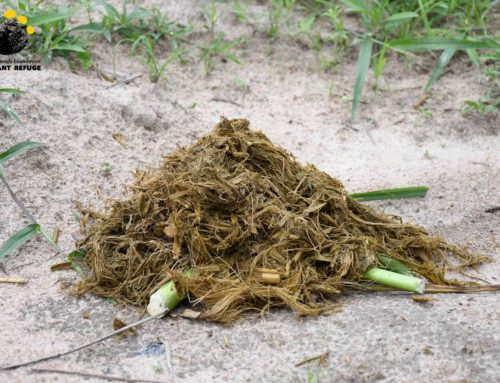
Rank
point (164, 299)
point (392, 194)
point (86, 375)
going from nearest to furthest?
point (86, 375) → point (164, 299) → point (392, 194)

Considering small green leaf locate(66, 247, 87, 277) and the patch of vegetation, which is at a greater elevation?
the patch of vegetation

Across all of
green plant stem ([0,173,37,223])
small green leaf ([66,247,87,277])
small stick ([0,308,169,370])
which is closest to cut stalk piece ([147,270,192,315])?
small stick ([0,308,169,370])

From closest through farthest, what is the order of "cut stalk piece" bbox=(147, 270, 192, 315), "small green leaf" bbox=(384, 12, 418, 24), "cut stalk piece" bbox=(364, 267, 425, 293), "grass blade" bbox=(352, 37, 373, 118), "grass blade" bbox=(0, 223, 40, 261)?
"cut stalk piece" bbox=(147, 270, 192, 315)
"cut stalk piece" bbox=(364, 267, 425, 293)
"grass blade" bbox=(0, 223, 40, 261)
"grass blade" bbox=(352, 37, 373, 118)
"small green leaf" bbox=(384, 12, 418, 24)

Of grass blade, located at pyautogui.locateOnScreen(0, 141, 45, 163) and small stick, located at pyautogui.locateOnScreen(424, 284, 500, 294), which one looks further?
grass blade, located at pyautogui.locateOnScreen(0, 141, 45, 163)

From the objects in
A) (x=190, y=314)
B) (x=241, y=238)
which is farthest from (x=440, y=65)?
(x=190, y=314)

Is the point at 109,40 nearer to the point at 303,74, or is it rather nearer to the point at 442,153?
the point at 303,74

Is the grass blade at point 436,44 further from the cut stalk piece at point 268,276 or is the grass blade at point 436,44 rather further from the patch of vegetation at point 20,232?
the patch of vegetation at point 20,232

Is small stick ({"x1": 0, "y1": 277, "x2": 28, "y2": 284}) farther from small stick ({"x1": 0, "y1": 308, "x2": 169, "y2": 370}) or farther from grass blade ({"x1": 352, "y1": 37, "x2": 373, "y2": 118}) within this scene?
grass blade ({"x1": 352, "y1": 37, "x2": 373, "y2": 118})

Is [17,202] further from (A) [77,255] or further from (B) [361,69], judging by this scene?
(B) [361,69]

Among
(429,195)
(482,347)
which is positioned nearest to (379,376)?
(482,347)
